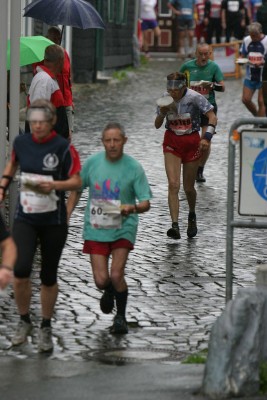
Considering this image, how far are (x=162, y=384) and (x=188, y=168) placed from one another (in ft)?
20.7

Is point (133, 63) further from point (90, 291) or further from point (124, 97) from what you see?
point (90, 291)

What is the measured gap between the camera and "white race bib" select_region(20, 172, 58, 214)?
10141 millimetres

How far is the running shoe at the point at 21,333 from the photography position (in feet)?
33.9

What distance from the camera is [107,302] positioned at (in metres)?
11.0

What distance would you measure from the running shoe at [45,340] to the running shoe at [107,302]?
31.1 inches

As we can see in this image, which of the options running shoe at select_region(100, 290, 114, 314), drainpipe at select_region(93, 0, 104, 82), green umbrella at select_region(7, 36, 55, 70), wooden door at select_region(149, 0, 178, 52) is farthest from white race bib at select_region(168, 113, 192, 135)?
wooden door at select_region(149, 0, 178, 52)

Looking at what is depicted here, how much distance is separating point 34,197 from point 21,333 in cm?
94

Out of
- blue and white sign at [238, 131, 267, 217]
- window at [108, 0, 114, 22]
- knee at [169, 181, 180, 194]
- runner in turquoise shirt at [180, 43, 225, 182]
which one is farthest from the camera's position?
window at [108, 0, 114, 22]

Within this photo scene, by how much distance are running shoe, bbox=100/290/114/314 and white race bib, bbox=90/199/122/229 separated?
491 mm

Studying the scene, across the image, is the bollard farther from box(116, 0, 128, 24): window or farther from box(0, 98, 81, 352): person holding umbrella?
box(116, 0, 128, 24): window

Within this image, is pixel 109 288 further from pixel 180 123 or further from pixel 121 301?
pixel 180 123

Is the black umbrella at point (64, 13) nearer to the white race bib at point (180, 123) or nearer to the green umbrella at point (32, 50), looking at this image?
the green umbrella at point (32, 50)

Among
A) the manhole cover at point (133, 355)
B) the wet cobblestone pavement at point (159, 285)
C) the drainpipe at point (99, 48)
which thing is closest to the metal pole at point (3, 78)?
the wet cobblestone pavement at point (159, 285)

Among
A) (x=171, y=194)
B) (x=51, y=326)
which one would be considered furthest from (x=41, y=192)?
(x=171, y=194)
